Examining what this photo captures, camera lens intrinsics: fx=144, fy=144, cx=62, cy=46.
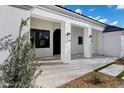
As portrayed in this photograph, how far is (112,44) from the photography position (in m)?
17.0

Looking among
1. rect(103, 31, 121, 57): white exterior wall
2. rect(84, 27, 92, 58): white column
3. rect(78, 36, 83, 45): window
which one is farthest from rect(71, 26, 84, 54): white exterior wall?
rect(84, 27, 92, 58): white column

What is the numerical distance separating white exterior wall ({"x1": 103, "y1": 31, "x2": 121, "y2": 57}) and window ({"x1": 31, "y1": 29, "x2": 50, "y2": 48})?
7517 mm

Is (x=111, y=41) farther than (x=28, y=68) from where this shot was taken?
Yes

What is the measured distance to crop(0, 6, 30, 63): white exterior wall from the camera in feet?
15.1

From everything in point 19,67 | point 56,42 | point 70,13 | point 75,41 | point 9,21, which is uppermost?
point 70,13

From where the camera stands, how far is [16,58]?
11.8 ft

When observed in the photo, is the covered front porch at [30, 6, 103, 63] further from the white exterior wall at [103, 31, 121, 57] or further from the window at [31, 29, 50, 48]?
the white exterior wall at [103, 31, 121, 57]

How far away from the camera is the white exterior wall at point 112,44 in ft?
54.2

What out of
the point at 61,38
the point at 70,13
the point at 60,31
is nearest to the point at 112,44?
the point at 60,31

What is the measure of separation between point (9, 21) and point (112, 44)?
47.6ft

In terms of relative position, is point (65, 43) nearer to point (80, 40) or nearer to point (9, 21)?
point (9, 21)
